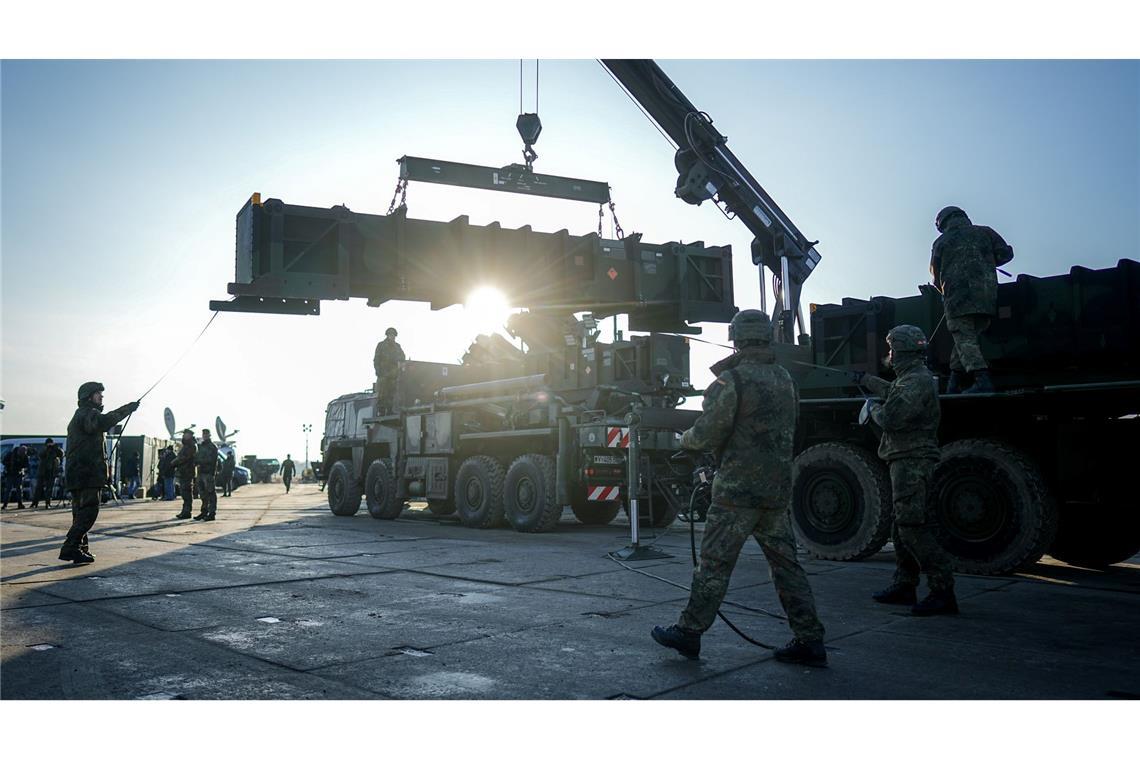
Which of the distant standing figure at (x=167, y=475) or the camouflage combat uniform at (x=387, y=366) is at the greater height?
the camouflage combat uniform at (x=387, y=366)

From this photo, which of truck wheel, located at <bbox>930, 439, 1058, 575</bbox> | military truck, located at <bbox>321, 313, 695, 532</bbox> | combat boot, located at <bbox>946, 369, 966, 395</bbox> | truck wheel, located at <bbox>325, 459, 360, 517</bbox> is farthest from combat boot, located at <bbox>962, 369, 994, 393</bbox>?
truck wheel, located at <bbox>325, 459, 360, 517</bbox>

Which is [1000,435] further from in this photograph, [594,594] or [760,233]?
[760,233]

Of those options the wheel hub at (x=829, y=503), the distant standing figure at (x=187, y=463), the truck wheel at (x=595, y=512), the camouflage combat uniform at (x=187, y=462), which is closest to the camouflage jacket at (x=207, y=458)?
the distant standing figure at (x=187, y=463)

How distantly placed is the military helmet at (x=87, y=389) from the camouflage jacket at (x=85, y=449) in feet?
0.17

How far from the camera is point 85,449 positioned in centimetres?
815

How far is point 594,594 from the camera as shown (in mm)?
5953

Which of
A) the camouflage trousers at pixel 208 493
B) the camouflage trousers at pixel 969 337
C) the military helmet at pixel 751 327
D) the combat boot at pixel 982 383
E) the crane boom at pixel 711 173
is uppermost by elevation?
the crane boom at pixel 711 173

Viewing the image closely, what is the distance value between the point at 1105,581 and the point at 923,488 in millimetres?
2814

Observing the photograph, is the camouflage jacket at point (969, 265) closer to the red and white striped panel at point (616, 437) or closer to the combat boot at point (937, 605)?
the combat boot at point (937, 605)

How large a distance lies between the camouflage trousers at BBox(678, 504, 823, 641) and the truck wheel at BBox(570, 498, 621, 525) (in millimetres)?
8806

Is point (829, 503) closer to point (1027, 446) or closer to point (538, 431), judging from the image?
point (1027, 446)

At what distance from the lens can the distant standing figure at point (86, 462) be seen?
26.0 ft

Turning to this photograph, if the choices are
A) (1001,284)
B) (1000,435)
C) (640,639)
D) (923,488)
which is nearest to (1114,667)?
(923,488)

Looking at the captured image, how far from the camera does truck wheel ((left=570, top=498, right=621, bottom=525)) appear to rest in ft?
42.6
